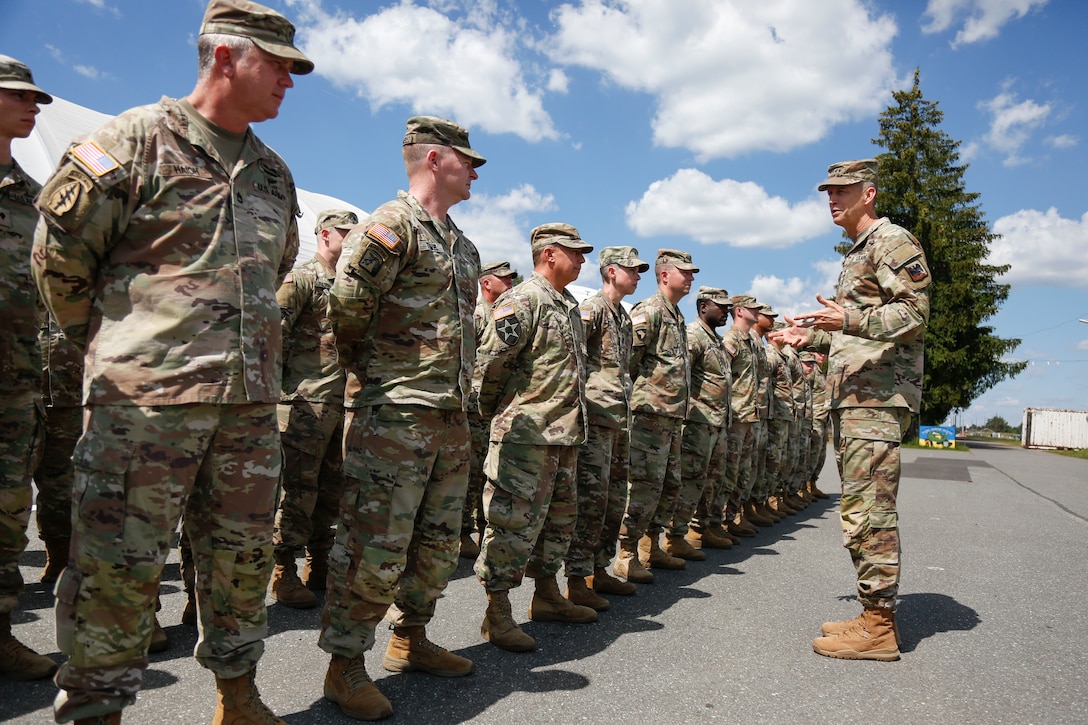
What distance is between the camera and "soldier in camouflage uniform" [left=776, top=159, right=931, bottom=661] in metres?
4.10

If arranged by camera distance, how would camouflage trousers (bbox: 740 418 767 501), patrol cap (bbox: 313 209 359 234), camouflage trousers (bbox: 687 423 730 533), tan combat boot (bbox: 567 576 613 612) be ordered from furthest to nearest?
camouflage trousers (bbox: 740 418 767 501), camouflage trousers (bbox: 687 423 730 533), patrol cap (bbox: 313 209 359 234), tan combat boot (bbox: 567 576 613 612)

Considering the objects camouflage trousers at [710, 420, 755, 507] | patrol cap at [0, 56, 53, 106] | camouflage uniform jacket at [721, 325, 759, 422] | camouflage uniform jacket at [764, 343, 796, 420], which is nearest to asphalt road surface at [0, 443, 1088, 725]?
camouflage trousers at [710, 420, 755, 507]

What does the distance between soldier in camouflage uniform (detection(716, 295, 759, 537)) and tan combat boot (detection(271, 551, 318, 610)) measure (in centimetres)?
444

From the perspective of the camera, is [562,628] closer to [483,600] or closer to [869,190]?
[483,600]

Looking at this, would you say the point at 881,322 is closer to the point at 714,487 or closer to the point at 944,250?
the point at 714,487

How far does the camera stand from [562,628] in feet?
14.7

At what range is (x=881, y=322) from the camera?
13.6ft

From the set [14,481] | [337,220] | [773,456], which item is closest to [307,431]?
[337,220]

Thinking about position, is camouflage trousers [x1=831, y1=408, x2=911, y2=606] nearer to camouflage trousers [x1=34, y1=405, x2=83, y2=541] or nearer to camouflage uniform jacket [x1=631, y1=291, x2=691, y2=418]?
camouflage uniform jacket [x1=631, y1=291, x2=691, y2=418]

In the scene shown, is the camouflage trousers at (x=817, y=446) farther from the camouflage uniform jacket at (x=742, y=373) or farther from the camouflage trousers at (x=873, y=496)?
the camouflage trousers at (x=873, y=496)

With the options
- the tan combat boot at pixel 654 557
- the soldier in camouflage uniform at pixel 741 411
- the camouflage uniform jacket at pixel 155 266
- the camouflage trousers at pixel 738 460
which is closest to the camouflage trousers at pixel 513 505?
the camouflage uniform jacket at pixel 155 266

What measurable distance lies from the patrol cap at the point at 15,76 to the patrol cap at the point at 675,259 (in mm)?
4586

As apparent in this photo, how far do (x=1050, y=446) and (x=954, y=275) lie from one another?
13.5m

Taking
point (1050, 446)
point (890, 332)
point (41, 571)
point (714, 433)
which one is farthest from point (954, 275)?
point (41, 571)
